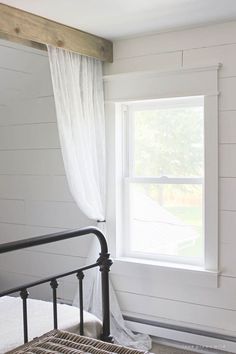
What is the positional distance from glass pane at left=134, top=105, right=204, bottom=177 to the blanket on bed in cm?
160

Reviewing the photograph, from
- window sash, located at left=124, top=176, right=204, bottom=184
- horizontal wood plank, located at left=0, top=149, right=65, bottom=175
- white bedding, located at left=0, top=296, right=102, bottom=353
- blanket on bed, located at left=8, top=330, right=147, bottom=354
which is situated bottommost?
white bedding, located at left=0, top=296, right=102, bottom=353

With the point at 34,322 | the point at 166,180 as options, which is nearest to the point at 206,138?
the point at 166,180

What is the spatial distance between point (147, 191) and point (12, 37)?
1463mm

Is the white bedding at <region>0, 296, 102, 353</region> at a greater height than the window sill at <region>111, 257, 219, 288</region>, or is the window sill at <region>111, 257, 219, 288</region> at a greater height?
the window sill at <region>111, 257, 219, 288</region>

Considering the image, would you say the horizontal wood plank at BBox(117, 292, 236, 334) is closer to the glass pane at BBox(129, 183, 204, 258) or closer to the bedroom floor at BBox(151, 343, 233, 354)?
the bedroom floor at BBox(151, 343, 233, 354)

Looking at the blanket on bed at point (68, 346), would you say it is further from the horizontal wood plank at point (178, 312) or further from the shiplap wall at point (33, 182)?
the shiplap wall at point (33, 182)

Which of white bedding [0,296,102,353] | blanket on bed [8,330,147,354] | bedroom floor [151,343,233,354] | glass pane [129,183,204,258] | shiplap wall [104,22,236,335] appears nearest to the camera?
blanket on bed [8,330,147,354]

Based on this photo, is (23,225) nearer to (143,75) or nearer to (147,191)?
(147,191)

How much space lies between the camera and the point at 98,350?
6.17 feet

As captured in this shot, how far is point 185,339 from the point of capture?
3.24m

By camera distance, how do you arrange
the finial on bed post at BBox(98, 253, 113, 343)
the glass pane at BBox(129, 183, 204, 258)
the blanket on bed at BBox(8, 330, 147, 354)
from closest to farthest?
the blanket on bed at BBox(8, 330, 147, 354), the finial on bed post at BBox(98, 253, 113, 343), the glass pane at BBox(129, 183, 204, 258)

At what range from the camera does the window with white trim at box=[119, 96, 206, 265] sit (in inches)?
128

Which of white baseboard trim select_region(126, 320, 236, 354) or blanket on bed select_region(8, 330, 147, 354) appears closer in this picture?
blanket on bed select_region(8, 330, 147, 354)

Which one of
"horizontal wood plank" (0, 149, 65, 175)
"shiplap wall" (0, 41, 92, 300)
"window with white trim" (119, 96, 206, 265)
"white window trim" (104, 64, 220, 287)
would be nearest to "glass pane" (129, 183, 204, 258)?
"window with white trim" (119, 96, 206, 265)
